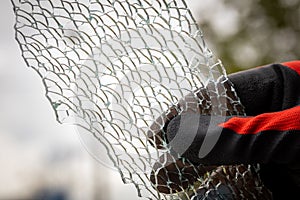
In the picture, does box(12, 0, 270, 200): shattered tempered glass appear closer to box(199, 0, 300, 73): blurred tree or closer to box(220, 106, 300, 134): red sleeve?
box(220, 106, 300, 134): red sleeve

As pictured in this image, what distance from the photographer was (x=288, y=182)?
0.53 m

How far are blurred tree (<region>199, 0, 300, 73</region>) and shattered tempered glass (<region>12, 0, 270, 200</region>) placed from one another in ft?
6.42

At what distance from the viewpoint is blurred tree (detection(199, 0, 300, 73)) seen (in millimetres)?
2520

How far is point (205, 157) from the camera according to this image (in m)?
0.48

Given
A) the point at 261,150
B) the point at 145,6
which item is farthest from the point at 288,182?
the point at 145,6

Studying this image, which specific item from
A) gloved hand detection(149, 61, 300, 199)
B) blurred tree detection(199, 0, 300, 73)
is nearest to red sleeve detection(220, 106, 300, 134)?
gloved hand detection(149, 61, 300, 199)

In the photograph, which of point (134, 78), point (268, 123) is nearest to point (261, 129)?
point (268, 123)

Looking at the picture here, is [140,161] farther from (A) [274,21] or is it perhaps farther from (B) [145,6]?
(A) [274,21]

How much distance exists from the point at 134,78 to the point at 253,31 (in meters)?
2.19

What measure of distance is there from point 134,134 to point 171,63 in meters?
0.08

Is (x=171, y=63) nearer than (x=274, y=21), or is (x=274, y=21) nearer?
(x=171, y=63)

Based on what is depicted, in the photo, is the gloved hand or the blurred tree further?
the blurred tree

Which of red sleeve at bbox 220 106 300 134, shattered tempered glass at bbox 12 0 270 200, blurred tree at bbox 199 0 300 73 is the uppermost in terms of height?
shattered tempered glass at bbox 12 0 270 200

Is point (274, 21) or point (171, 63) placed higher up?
point (171, 63)
